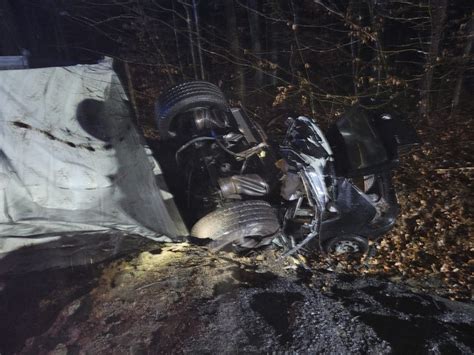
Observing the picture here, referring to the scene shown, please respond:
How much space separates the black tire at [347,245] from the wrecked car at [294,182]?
12mm

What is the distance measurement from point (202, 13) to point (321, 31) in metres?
2.91

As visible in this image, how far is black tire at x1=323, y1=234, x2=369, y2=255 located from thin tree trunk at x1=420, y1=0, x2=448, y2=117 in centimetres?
458

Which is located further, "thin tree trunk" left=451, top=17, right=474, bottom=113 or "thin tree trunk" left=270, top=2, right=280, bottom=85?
"thin tree trunk" left=270, top=2, right=280, bottom=85

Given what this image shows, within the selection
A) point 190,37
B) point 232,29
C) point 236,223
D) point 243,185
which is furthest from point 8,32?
point 236,223

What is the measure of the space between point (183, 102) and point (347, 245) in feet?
9.07

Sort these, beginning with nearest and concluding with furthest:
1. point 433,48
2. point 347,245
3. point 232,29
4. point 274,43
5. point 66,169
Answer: point 66,169 → point 347,245 → point 433,48 → point 232,29 → point 274,43

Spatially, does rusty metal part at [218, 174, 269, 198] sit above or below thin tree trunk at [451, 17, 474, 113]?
below

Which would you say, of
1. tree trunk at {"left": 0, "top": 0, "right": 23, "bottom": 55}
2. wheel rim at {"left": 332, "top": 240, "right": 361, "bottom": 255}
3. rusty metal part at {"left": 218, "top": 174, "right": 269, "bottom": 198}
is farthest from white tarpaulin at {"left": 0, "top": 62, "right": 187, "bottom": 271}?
tree trunk at {"left": 0, "top": 0, "right": 23, "bottom": 55}

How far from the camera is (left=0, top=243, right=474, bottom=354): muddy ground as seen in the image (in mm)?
2604

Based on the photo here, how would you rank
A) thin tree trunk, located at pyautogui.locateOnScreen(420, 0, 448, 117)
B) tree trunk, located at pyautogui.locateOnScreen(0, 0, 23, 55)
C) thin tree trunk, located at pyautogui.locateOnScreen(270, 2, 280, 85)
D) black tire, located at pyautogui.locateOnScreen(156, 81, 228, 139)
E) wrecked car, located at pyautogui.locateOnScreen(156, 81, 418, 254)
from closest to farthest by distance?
wrecked car, located at pyautogui.locateOnScreen(156, 81, 418, 254) < black tire, located at pyautogui.locateOnScreen(156, 81, 228, 139) < thin tree trunk, located at pyautogui.locateOnScreen(420, 0, 448, 117) < tree trunk, located at pyautogui.locateOnScreen(0, 0, 23, 55) < thin tree trunk, located at pyautogui.locateOnScreen(270, 2, 280, 85)

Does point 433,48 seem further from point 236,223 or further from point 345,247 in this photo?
point 236,223

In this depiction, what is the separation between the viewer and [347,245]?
4.56 meters

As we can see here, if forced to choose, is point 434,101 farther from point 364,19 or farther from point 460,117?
point 364,19

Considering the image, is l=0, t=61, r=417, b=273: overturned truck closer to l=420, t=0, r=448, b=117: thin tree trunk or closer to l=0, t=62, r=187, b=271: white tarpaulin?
l=0, t=62, r=187, b=271: white tarpaulin
